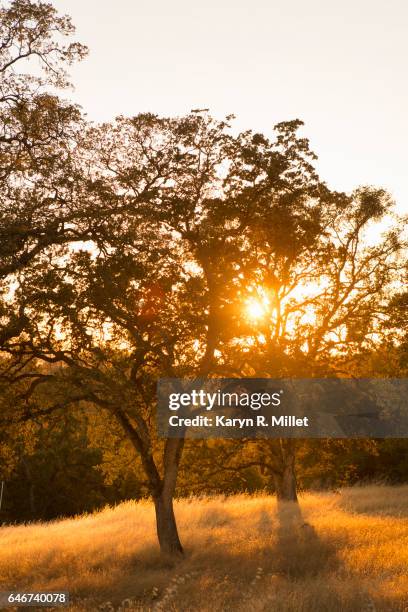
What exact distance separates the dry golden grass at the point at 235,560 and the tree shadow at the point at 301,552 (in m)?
0.03

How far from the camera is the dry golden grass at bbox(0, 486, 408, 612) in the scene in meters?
12.6

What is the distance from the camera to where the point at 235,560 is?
1766 cm

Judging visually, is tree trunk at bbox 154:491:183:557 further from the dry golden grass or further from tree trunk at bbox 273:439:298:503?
tree trunk at bbox 273:439:298:503

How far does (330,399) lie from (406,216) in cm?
775

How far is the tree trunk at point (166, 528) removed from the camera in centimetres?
1916

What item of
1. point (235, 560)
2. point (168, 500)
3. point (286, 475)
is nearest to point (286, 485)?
point (286, 475)

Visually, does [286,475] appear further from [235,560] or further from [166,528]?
[235,560]

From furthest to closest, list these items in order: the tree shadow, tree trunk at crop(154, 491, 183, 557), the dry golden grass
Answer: tree trunk at crop(154, 491, 183, 557) → the tree shadow → the dry golden grass

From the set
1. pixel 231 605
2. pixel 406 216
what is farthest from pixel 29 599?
pixel 406 216

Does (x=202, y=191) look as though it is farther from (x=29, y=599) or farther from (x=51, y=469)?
(x=51, y=469)

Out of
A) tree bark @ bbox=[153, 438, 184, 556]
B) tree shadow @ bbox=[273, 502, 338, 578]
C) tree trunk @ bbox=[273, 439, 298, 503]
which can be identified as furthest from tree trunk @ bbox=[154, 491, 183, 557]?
tree trunk @ bbox=[273, 439, 298, 503]

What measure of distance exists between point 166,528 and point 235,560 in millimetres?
2470

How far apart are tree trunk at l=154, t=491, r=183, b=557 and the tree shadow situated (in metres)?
2.82

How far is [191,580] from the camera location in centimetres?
1546
